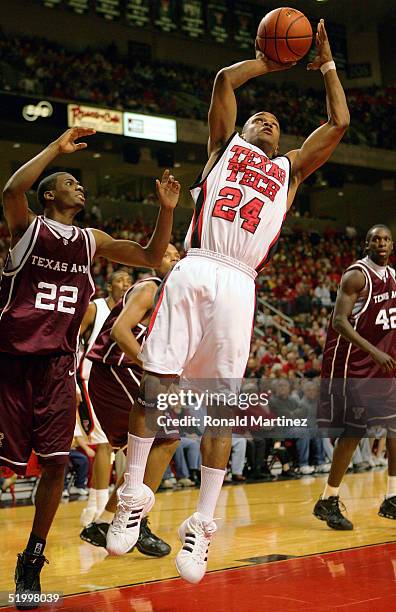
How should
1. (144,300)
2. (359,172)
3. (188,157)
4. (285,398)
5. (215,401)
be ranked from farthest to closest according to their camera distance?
1. (359,172)
2. (188,157)
3. (285,398)
4. (144,300)
5. (215,401)

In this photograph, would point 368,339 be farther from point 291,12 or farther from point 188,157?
point 188,157

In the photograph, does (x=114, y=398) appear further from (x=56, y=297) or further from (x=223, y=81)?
(x=223, y=81)

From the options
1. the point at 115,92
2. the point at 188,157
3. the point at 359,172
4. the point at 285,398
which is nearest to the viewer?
the point at 285,398

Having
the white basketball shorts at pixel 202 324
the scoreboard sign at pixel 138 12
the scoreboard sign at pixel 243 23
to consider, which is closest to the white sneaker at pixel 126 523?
the white basketball shorts at pixel 202 324

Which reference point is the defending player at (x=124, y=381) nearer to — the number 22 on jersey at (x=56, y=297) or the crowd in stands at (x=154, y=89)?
the number 22 on jersey at (x=56, y=297)

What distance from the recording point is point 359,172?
2539 cm

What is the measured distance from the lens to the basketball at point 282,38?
430cm

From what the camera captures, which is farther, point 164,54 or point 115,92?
point 164,54

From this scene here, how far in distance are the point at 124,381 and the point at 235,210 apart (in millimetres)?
2523

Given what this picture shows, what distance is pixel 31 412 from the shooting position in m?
4.24

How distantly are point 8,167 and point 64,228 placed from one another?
2034 cm

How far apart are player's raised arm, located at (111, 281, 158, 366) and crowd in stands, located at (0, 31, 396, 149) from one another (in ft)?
47.4

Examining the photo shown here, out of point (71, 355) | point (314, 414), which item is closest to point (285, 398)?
point (314, 414)

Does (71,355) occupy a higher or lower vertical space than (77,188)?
lower
